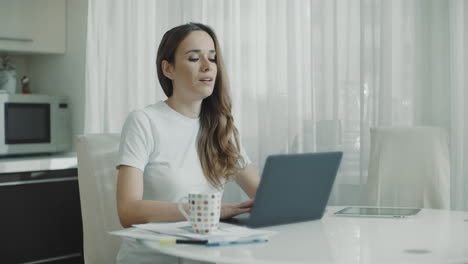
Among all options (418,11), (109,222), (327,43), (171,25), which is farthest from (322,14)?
(109,222)

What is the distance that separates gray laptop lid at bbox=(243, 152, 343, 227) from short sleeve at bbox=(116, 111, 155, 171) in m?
0.48

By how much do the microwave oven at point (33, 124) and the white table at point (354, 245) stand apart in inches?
102

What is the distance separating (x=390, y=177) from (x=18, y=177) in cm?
200

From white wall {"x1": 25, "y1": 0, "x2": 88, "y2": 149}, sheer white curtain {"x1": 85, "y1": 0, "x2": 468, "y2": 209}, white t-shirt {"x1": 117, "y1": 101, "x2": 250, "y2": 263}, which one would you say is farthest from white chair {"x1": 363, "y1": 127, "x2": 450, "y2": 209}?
white wall {"x1": 25, "y1": 0, "x2": 88, "y2": 149}

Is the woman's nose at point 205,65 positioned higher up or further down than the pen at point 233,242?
higher up

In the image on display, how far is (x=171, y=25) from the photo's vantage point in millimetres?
3662

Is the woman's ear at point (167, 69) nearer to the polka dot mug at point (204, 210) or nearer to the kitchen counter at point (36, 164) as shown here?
the polka dot mug at point (204, 210)

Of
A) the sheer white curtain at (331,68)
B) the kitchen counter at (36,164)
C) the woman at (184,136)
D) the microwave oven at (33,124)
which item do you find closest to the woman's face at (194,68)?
the woman at (184,136)

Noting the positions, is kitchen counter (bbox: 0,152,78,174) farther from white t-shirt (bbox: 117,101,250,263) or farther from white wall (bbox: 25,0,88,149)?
white t-shirt (bbox: 117,101,250,263)

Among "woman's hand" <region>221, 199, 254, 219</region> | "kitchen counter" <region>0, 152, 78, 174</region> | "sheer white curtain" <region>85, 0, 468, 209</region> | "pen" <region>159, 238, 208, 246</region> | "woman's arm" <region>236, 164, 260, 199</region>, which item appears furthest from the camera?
"kitchen counter" <region>0, 152, 78, 174</region>

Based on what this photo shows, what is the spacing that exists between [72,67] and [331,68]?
6.21 feet

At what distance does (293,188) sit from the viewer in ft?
5.16

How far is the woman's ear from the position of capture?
2.14m

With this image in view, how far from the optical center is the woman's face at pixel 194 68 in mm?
2047
